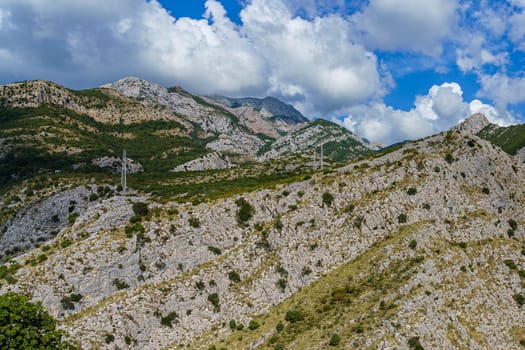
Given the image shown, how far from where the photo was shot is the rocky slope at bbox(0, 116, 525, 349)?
43469 millimetres

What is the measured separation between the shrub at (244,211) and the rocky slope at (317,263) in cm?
25

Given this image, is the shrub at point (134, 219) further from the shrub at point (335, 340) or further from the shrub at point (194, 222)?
the shrub at point (335, 340)

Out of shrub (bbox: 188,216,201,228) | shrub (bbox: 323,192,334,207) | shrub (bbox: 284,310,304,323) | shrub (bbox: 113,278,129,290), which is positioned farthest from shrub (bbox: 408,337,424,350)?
shrub (bbox: 113,278,129,290)

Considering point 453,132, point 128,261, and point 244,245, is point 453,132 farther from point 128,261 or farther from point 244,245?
point 128,261

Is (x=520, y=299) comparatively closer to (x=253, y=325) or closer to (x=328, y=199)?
(x=328, y=199)

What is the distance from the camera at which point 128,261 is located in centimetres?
5675

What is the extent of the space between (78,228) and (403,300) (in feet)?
167

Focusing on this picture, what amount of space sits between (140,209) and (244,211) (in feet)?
59.2

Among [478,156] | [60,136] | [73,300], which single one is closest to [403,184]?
[478,156]

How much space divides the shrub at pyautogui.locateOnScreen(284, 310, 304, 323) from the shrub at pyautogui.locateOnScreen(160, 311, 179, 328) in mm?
Result: 15962

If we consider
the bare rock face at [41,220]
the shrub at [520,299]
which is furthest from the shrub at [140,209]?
the shrub at [520,299]

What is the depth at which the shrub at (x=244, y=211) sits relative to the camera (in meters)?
66.8

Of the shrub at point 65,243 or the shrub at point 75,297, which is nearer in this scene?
the shrub at point 75,297

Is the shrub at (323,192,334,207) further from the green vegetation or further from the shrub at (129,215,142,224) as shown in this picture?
the shrub at (129,215,142,224)
